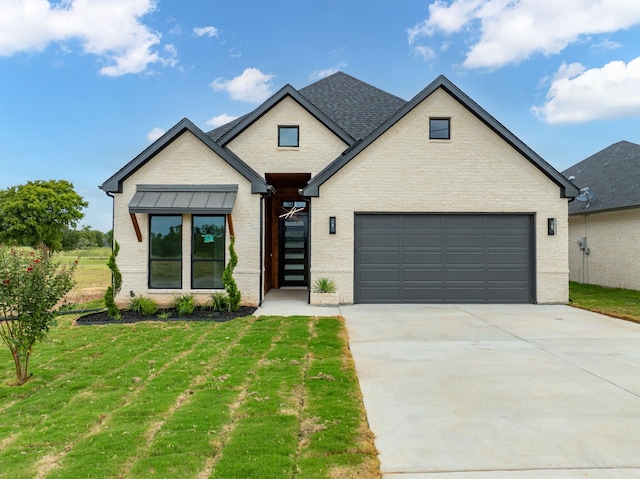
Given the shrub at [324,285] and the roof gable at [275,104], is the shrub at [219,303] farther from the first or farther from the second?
the roof gable at [275,104]

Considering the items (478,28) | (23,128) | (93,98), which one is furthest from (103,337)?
(23,128)

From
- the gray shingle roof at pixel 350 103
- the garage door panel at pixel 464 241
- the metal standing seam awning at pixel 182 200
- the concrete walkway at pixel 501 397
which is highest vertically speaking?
the gray shingle roof at pixel 350 103

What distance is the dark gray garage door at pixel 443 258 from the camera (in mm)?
11773

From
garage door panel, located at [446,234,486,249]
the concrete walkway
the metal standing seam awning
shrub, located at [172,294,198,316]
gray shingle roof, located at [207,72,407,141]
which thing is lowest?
the concrete walkway

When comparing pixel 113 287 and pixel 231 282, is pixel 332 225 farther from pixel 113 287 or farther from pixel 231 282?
pixel 113 287

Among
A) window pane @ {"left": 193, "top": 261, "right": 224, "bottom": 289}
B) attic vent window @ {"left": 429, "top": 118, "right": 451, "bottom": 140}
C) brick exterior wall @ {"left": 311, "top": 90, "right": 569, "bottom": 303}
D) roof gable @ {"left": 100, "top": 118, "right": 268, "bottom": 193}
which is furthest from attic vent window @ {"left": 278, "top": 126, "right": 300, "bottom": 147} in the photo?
window pane @ {"left": 193, "top": 261, "right": 224, "bottom": 289}

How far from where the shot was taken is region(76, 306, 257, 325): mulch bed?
957 cm

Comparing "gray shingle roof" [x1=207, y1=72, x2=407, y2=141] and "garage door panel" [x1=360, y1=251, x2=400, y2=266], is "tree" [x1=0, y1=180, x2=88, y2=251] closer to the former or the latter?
"gray shingle roof" [x1=207, y1=72, x2=407, y2=141]

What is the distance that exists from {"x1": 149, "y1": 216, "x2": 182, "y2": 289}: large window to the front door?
509 cm

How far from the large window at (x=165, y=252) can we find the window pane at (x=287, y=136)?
174 inches

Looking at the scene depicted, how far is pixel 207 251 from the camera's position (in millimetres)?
11172

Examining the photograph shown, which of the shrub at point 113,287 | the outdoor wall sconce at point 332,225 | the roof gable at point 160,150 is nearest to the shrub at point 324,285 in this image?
the outdoor wall sconce at point 332,225

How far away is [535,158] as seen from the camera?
37.8 ft

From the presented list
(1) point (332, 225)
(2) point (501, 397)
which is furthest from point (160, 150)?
(2) point (501, 397)
